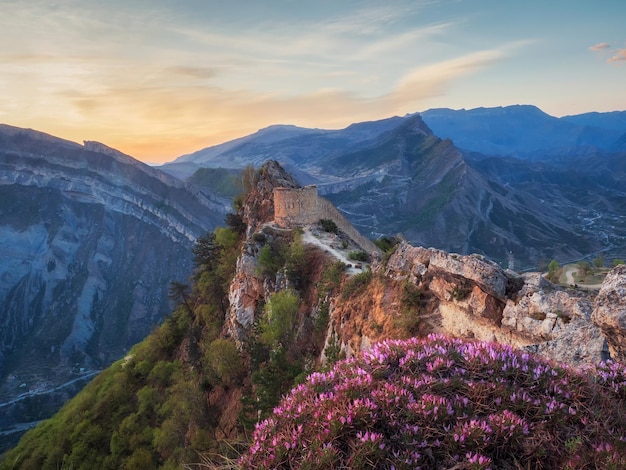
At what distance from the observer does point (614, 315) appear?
722cm

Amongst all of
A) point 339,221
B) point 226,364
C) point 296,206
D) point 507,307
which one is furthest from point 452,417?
point 339,221

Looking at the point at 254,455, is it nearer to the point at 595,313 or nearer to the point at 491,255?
the point at 595,313

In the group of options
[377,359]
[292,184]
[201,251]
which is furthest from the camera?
[292,184]

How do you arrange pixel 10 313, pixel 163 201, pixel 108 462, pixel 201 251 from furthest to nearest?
pixel 163 201 → pixel 10 313 → pixel 201 251 → pixel 108 462

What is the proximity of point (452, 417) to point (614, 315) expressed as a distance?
15.3ft

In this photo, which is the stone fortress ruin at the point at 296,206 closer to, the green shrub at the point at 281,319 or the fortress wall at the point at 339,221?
the fortress wall at the point at 339,221

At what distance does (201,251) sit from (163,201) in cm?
12900

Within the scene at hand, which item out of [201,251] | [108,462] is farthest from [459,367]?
[201,251]

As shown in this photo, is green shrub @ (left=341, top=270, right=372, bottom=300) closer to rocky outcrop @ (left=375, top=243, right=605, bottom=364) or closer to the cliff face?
rocky outcrop @ (left=375, top=243, right=605, bottom=364)

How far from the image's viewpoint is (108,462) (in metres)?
27.1

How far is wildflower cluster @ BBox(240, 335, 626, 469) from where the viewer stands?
419 centimetres

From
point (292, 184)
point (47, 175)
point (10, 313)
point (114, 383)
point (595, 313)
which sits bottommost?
point (10, 313)

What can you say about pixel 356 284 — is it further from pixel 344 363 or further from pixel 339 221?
pixel 339 221

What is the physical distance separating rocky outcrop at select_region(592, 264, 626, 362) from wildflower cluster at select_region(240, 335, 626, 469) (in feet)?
7.15
